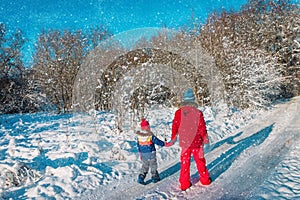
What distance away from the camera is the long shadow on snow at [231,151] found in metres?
5.12

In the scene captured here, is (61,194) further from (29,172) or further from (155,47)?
(155,47)

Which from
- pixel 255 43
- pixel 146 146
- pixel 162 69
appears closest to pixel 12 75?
pixel 162 69

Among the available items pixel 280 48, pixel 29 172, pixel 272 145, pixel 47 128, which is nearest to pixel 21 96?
pixel 47 128

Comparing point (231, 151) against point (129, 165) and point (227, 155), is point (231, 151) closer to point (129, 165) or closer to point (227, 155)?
point (227, 155)

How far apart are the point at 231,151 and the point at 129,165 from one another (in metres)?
2.97

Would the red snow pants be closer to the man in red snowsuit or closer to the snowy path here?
the man in red snowsuit

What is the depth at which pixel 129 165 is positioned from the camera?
582cm

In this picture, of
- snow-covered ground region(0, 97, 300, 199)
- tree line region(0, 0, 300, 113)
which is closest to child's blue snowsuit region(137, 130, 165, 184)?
snow-covered ground region(0, 97, 300, 199)

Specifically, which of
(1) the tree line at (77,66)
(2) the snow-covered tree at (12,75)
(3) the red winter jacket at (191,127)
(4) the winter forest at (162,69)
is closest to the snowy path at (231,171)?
(3) the red winter jacket at (191,127)

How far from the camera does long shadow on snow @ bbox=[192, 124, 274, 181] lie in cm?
512

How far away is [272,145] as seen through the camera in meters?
6.80

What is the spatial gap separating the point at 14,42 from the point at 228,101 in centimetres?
1540

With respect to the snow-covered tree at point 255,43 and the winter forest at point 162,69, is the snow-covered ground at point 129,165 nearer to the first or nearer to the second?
the winter forest at point 162,69

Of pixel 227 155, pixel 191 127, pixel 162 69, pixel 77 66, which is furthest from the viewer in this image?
pixel 77 66
